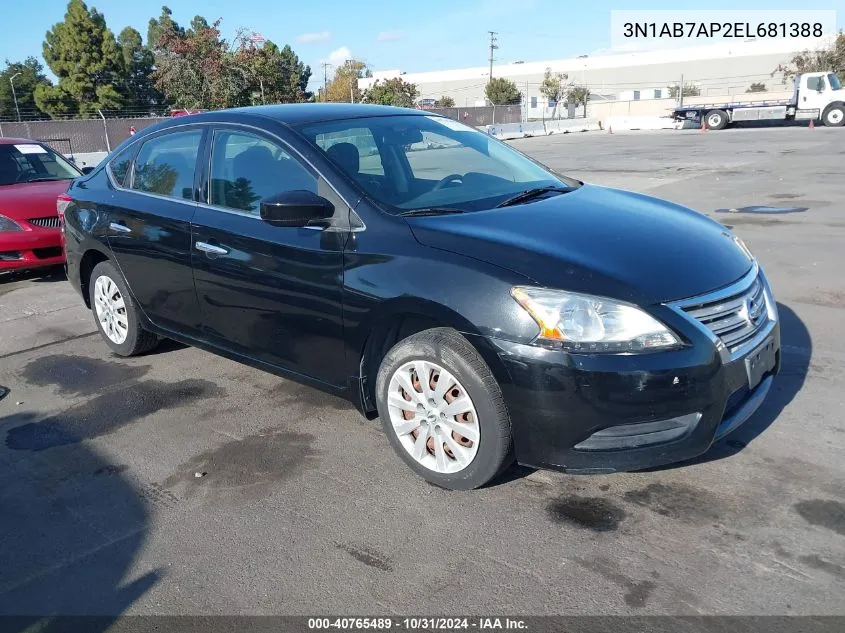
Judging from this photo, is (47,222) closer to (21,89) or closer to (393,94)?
(393,94)

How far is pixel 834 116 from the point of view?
34812mm

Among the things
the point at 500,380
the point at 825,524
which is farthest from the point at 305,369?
the point at 825,524

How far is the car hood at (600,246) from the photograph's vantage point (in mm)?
3064

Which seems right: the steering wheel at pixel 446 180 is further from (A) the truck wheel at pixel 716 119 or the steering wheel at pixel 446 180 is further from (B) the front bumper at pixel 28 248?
(A) the truck wheel at pixel 716 119

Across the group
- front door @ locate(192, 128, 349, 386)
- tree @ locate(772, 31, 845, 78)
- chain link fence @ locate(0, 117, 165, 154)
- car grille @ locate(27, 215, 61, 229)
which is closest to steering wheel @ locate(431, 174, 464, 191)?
front door @ locate(192, 128, 349, 386)

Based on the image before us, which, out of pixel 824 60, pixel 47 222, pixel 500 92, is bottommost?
pixel 47 222

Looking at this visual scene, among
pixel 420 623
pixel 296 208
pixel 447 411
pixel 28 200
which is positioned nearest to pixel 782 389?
pixel 447 411

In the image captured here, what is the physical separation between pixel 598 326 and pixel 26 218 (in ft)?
23.2

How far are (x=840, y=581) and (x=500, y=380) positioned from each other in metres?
1.43

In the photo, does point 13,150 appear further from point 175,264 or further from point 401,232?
point 401,232

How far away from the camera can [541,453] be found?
10.2 ft

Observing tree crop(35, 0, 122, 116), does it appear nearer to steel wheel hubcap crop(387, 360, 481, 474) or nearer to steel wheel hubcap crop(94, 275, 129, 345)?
steel wheel hubcap crop(94, 275, 129, 345)

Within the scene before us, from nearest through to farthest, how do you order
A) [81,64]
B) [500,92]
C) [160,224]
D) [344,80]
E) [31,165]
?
[160,224], [31,165], [81,64], [500,92], [344,80]

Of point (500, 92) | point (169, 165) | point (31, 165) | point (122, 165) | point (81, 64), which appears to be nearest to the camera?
point (169, 165)
